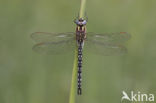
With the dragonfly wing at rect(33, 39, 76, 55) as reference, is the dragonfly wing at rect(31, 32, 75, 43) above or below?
above

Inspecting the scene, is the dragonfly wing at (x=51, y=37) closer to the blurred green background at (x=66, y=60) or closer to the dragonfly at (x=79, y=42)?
the dragonfly at (x=79, y=42)

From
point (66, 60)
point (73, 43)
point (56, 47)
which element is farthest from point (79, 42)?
point (66, 60)

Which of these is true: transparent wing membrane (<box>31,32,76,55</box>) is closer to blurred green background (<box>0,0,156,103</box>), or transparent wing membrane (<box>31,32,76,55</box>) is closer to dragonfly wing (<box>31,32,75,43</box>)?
dragonfly wing (<box>31,32,75,43</box>)

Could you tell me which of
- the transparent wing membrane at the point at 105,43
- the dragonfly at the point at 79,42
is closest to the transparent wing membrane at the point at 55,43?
the dragonfly at the point at 79,42

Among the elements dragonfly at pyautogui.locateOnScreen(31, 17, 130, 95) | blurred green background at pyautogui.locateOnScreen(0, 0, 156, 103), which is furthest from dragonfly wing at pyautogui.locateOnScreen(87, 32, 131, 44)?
blurred green background at pyautogui.locateOnScreen(0, 0, 156, 103)

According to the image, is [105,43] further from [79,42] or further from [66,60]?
[66,60]

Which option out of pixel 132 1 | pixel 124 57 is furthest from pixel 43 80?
pixel 132 1
